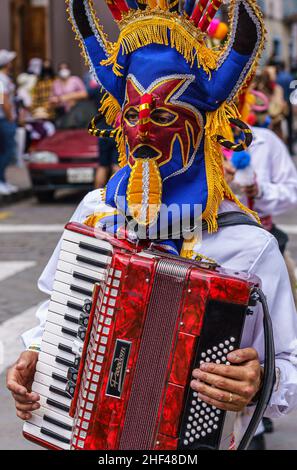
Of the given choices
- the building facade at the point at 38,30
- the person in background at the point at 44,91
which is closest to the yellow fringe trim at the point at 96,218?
the person in background at the point at 44,91

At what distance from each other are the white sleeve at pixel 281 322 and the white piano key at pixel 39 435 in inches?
22.3

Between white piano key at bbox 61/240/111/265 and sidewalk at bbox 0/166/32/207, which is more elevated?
white piano key at bbox 61/240/111/265

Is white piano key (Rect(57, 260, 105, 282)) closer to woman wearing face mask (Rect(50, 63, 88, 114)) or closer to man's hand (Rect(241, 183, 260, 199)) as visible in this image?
man's hand (Rect(241, 183, 260, 199))

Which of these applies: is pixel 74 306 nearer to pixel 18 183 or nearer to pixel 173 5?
pixel 173 5

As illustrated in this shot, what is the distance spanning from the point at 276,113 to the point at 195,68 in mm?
4252

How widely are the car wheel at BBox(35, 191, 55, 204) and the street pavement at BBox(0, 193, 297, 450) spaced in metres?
0.16

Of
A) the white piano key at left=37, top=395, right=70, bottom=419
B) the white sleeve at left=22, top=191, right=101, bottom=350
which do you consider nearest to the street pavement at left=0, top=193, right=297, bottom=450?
the white sleeve at left=22, top=191, right=101, bottom=350

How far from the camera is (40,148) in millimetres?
13812

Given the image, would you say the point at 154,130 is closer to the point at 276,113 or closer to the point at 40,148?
the point at 276,113

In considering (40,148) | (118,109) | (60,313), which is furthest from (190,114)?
(40,148)

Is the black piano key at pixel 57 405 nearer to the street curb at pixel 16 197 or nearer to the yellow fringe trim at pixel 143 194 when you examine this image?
the yellow fringe trim at pixel 143 194

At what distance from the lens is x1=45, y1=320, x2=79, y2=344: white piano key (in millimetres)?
2594


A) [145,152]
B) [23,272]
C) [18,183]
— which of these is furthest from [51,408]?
[18,183]

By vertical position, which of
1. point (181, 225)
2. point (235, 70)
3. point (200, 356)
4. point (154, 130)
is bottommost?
point (200, 356)
